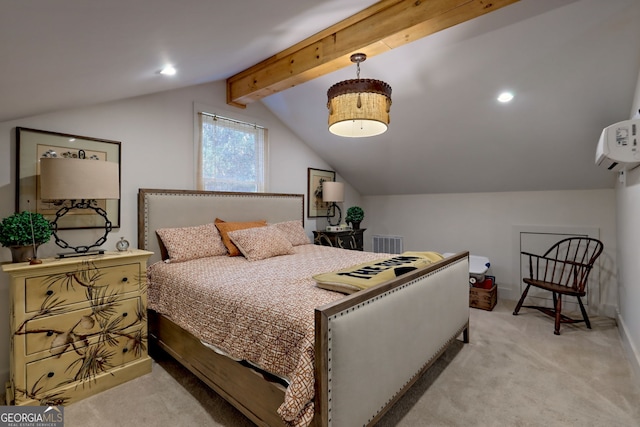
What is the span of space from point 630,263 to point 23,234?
4.35m

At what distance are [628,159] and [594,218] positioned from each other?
178 centimetres

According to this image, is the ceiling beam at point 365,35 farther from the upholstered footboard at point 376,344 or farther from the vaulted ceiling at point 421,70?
the upholstered footboard at point 376,344

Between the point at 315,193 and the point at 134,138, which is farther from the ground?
Answer: the point at 134,138

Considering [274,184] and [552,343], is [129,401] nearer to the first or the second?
[274,184]

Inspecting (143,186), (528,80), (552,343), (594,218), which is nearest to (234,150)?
(143,186)

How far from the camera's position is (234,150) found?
3.65m

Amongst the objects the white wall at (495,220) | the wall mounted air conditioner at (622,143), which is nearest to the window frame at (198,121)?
the white wall at (495,220)

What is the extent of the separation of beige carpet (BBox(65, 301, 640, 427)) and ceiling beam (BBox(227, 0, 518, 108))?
234 centimetres

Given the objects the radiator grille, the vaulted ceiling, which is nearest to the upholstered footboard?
the vaulted ceiling

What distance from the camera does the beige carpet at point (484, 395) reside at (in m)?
1.78

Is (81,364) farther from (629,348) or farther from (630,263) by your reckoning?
(630,263)

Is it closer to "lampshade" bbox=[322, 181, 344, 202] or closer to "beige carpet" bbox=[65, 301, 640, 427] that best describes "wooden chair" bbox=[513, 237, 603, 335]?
"beige carpet" bbox=[65, 301, 640, 427]

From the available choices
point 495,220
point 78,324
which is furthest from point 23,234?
point 495,220

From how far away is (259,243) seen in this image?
293 centimetres
